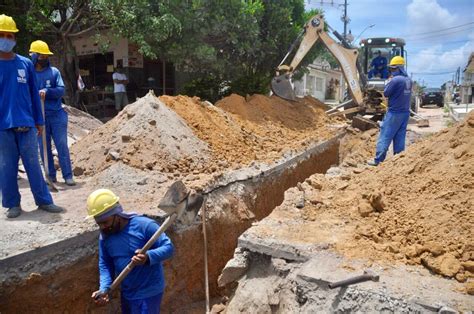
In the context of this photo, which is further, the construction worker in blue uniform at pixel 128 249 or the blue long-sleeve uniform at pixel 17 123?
the blue long-sleeve uniform at pixel 17 123

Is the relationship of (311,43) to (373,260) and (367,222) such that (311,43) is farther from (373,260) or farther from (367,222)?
(373,260)

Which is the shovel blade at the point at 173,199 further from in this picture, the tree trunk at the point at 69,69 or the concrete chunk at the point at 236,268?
the tree trunk at the point at 69,69

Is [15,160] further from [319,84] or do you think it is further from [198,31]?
[319,84]

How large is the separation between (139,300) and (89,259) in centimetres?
117

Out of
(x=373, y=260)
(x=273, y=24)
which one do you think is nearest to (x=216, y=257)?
(x=373, y=260)

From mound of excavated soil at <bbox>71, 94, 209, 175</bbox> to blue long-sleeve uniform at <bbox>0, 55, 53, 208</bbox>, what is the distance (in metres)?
1.82

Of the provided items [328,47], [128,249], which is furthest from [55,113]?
[328,47]

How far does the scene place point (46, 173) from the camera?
18.8ft

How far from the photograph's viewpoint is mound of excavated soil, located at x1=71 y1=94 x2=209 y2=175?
21.2ft

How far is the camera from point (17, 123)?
430 cm

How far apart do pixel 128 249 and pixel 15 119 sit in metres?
2.09

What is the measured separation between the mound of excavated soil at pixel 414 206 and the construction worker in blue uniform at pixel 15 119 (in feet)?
9.85

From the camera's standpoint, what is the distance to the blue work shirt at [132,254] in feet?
10.6

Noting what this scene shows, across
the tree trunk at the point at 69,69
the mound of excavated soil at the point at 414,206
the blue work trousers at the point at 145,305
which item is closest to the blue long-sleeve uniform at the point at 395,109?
the mound of excavated soil at the point at 414,206
